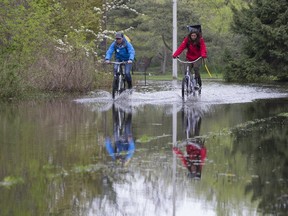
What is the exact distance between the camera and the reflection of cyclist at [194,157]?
871 centimetres

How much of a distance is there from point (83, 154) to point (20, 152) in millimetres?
907

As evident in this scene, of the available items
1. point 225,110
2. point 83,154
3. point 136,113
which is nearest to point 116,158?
point 83,154

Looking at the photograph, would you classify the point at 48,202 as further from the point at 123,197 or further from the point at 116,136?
the point at 116,136

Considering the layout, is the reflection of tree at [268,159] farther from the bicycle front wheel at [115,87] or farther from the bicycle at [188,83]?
the bicycle front wheel at [115,87]

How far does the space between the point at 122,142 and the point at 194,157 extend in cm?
184

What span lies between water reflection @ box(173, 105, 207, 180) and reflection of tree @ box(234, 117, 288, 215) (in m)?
0.60

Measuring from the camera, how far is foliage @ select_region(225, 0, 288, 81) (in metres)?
33.2

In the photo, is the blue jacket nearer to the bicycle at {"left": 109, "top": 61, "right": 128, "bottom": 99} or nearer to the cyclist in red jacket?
the bicycle at {"left": 109, "top": 61, "right": 128, "bottom": 99}

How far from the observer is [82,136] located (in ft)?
39.6

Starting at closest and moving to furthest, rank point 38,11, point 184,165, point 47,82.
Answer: point 184,165, point 47,82, point 38,11

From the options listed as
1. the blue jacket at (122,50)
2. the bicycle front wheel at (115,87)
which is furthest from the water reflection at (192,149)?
the bicycle front wheel at (115,87)

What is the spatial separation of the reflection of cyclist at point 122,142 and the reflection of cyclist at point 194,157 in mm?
708

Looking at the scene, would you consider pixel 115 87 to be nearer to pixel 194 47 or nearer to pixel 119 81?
pixel 119 81

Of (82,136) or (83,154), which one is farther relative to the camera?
(82,136)
